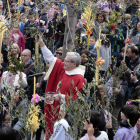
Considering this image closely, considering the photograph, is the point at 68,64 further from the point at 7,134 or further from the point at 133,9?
the point at 133,9

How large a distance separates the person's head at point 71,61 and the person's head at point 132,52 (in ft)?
5.99

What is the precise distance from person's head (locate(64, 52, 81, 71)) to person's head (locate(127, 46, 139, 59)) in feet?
5.99

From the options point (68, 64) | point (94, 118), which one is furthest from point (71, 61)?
point (94, 118)

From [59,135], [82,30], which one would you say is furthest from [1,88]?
[82,30]

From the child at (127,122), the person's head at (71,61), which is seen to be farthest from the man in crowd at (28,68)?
the child at (127,122)

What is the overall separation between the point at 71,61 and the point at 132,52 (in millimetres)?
2012

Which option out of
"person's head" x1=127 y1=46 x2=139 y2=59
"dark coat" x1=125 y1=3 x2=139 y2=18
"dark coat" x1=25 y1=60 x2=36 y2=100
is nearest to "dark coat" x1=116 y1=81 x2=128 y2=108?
"person's head" x1=127 y1=46 x2=139 y2=59

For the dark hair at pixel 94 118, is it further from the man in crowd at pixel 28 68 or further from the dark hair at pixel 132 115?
the man in crowd at pixel 28 68

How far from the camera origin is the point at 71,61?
5203 millimetres

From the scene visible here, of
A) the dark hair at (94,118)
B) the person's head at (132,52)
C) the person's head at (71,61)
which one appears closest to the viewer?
the dark hair at (94,118)

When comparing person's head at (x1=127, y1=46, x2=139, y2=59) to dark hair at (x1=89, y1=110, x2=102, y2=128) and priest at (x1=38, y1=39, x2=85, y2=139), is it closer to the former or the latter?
priest at (x1=38, y1=39, x2=85, y2=139)

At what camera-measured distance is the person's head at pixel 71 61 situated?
5.15 meters

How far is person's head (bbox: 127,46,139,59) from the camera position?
669 cm

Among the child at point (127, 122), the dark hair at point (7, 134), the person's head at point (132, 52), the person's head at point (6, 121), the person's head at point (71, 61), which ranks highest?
the person's head at point (71, 61)
